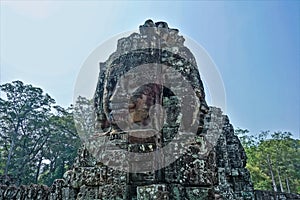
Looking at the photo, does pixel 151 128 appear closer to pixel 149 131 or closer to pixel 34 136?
pixel 149 131

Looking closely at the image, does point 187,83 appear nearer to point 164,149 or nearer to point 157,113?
point 157,113

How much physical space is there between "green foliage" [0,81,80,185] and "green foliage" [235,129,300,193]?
15847 mm

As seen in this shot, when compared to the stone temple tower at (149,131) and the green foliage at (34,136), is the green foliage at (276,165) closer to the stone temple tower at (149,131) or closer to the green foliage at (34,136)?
the green foliage at (34,136)

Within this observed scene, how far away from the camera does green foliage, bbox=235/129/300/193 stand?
2438cm

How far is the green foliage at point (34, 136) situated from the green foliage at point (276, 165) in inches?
624

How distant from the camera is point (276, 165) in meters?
24.7

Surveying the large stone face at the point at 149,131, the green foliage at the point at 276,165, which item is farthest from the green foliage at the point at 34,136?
the large stone face at the point at 149,131

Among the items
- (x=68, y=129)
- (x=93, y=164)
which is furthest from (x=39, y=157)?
(x=93, y=164)

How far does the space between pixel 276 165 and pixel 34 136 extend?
68.5 ft

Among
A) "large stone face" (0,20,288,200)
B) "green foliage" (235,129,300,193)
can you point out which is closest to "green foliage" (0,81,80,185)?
"green foliage" (235,129,300,193)

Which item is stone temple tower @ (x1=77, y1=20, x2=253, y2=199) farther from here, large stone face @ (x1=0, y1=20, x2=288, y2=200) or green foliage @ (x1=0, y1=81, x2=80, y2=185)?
green foliage @ (x1=0, y1=81, x2=80, y2=185)

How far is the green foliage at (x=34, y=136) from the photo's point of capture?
71.8 ft

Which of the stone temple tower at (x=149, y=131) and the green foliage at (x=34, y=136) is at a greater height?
the green foliage at (x=34, y=136)

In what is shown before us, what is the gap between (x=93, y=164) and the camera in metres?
2.28
